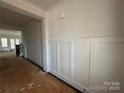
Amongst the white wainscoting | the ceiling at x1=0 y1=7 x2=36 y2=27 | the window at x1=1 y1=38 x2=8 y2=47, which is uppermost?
the ceiling at x1=0 y1=7 x2=36 y2=27

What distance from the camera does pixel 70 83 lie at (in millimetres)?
2275

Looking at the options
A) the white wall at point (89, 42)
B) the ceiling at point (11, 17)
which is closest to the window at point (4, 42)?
the ceiling at point (11, 17)

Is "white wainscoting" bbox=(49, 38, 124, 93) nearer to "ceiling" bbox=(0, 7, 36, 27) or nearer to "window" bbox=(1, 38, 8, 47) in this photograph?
"ceiling" bbox=(0, 7, 36, 27)

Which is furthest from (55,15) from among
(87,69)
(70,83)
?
(70,83)

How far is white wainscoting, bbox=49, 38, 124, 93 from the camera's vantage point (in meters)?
1.37

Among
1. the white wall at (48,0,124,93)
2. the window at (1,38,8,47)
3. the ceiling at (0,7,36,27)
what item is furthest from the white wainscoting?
the window at (1,38,8,47)

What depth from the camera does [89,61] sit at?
5.74ft

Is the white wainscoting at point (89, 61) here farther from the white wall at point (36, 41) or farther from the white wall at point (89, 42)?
the white wall at point (36, 41)

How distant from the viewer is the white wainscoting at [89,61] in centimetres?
137

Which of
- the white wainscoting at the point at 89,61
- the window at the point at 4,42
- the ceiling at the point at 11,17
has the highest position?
the ceiling at the point at 11,17

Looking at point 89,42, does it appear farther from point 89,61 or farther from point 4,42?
point 4,42

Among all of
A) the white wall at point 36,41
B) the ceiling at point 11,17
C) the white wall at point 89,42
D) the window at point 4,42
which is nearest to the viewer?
the white wall at point 89,42

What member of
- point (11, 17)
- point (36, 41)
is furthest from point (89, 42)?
point (11, 17)

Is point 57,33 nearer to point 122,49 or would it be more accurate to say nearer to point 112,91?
point 122,49
